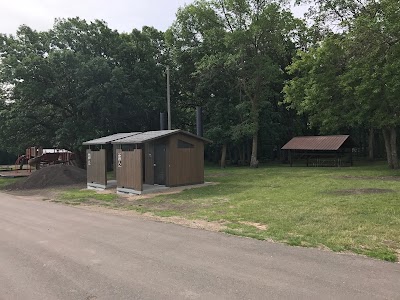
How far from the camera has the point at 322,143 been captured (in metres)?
30.7

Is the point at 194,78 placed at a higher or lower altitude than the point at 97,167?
higher

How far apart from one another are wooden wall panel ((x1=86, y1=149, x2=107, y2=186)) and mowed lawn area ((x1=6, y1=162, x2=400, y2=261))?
229 cm

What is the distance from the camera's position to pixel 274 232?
7781mm

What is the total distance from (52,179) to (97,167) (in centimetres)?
424

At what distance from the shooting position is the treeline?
23766 millimetres

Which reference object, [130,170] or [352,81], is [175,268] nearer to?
[130,170]

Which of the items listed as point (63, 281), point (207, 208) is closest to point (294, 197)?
point (207, 208)

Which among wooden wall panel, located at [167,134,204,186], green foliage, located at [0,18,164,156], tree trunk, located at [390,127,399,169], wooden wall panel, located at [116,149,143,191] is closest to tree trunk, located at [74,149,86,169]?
green foliage, located at [0,18,164,156]

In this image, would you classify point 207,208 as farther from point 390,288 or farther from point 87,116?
point 87,116

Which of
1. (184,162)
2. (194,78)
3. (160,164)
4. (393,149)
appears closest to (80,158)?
(194,78)

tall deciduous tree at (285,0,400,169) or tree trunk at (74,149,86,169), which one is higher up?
tall deciduous tree at (285,0,400,169)

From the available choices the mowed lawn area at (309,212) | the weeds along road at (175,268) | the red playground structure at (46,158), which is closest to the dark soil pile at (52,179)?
the mowed lawn area at (309,212)

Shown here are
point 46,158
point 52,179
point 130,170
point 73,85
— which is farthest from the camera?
point 46,158

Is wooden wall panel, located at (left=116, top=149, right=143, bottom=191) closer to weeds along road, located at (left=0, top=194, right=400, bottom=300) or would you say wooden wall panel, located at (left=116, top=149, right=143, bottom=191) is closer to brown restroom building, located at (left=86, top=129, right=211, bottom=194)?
brown restroom building, located at (left=86, top=129, right=211, bottom=194)
